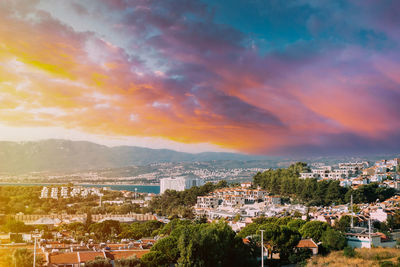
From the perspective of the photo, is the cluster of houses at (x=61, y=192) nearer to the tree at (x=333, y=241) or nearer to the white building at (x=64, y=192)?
the white building at (x=64, y=192)

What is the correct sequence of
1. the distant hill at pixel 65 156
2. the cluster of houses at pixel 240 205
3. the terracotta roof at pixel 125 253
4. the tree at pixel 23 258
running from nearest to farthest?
1. the tree at pixel 23 258
2. the terracotta roof at pixel 125 253
3. the cluster of houses at pixel 240 205
4. the distant hill at pixel 65 156

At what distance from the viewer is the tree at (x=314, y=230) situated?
19.8m

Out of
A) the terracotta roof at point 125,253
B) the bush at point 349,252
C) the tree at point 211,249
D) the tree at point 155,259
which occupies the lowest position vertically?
the bush at point 349,252

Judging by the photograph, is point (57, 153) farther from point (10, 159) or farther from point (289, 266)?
point (289, 266)

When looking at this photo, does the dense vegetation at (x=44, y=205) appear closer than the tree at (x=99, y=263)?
No

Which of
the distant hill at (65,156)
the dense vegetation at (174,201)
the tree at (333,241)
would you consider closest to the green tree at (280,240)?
the tree at (333,241)

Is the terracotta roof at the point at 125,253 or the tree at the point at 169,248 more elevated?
the tree at the point at 169,248

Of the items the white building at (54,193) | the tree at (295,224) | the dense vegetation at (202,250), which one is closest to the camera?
the dense vegetation at (202,250)

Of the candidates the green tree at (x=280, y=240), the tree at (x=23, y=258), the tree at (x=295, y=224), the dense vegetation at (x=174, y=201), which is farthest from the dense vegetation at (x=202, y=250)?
the dense vegetation at (x=174, y=201)

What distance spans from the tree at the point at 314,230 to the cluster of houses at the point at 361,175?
19988 mm

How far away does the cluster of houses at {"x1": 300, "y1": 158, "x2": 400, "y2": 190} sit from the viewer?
40.9 metres

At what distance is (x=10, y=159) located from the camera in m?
113

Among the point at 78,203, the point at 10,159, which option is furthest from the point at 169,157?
the point at 78,203

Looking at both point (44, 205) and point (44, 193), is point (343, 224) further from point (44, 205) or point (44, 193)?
point (44, 193)
